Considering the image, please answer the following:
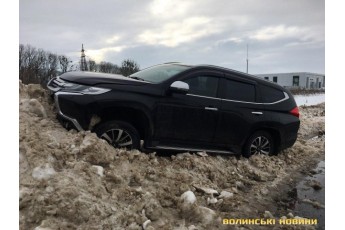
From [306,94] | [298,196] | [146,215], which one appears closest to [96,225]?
[146,215]

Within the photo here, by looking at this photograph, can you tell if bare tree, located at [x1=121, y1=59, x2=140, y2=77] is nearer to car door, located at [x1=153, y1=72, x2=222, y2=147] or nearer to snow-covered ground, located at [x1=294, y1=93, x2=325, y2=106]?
car door, located at [x1=153, y1=72, x2=222, y2=147]

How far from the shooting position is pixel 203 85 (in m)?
6.15

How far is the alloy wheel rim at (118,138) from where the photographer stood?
5.26 m

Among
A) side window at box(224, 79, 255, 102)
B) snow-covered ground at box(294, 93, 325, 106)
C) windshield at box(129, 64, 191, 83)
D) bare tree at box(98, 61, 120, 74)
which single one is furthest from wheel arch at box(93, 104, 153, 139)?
snow-covered ground at box(294, 93, 325, 106)

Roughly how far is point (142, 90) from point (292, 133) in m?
3.55

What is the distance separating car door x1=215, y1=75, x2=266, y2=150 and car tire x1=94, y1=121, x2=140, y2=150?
160 centimetres

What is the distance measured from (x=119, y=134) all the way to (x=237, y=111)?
2.29 metres

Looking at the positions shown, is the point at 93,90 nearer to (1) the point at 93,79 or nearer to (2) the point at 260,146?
(1) the point at 93,79

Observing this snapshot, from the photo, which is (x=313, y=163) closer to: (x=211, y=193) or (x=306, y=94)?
(x=211, y=193)

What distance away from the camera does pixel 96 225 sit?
3812 millimetres

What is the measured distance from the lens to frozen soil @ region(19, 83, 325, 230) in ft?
12.7

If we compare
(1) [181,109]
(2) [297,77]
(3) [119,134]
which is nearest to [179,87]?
(1) [181,109]

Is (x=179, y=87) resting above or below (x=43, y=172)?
above

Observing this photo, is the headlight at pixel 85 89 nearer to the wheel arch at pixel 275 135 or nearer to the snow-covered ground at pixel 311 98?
the wheel arch at pixel 275 135
